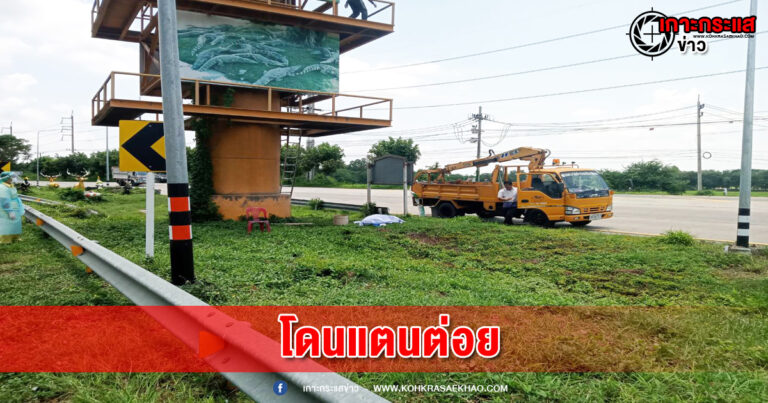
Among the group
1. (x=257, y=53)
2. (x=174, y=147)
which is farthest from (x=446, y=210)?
(x=174, y=147)

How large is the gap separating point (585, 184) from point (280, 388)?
16060 millimetres

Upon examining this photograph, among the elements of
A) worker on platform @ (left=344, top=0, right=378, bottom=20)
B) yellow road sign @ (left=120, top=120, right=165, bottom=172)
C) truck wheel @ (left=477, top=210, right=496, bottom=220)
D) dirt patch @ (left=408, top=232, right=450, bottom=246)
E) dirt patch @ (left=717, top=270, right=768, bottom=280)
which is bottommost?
dirt patch @ (left=408, top=232, right=450, bottom=246)

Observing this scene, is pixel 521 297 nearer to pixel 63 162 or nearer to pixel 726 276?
pixel 726 276

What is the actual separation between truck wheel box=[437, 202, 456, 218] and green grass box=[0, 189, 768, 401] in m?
6.77

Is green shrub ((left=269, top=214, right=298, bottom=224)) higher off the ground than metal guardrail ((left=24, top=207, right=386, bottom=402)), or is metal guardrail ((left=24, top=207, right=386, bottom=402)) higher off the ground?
metal guardrail ((left=24, top=207, right=386, bottom=402))

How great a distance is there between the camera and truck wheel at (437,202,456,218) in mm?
20203

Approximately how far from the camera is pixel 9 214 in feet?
31.7

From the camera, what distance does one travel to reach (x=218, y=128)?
51.5 feet

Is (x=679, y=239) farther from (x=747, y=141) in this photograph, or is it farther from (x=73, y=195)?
(x=73, y=195)

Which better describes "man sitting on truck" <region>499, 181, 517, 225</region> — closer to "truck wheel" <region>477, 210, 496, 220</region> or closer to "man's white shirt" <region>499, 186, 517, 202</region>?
"man's white shirt" <region>499, 186, 517, 202</region>

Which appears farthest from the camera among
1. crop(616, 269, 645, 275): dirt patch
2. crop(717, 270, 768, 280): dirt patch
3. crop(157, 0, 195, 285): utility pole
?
crop(616, 269, 645, 275): dirt patch

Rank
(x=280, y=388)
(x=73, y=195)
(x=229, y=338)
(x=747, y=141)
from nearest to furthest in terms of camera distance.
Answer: (x=280, y=388) → (x=229, y=338) → (x=747, y=141) → (x=73, y=195)

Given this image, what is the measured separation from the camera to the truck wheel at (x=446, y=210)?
66.3ft

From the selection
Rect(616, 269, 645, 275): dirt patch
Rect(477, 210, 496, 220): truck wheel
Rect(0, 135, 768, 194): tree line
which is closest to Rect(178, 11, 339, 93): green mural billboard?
Answer: Rect(477, 210, 496, 220): truck wheel
